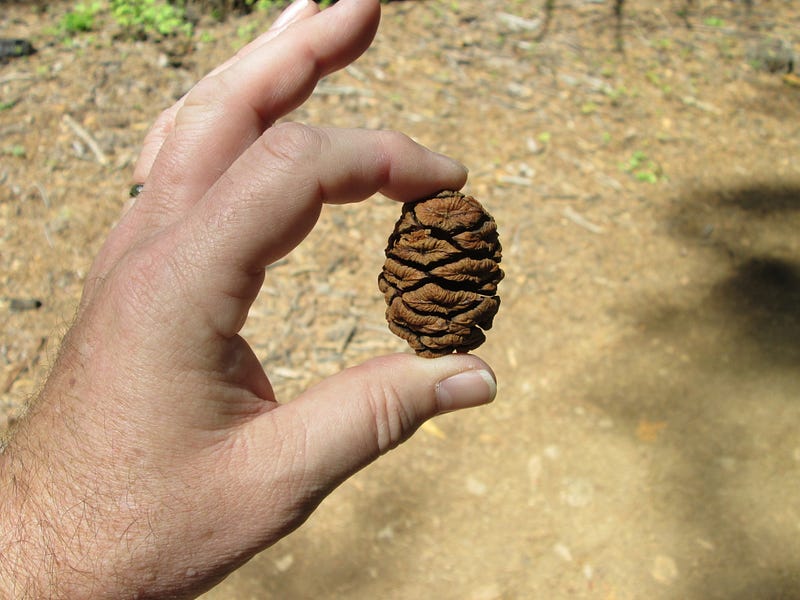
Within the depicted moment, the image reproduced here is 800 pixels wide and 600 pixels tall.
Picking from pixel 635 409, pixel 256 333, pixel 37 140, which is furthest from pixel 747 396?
pixel 37 140

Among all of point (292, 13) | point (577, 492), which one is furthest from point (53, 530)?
point (577, 492)

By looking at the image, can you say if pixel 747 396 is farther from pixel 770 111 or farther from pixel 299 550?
pixel 770 111

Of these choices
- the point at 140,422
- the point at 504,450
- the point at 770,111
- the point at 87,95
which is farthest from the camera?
the point at 770,111

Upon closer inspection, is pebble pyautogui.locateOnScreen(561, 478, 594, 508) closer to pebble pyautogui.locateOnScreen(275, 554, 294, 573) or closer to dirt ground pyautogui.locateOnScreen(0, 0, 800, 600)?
dirt ground pyautogui.locateOnScreen(0, 0, 800, 600)

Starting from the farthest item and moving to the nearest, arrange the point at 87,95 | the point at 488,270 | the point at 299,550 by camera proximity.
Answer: the point at 87,95 → the point at 299,550 → the point at 488,270

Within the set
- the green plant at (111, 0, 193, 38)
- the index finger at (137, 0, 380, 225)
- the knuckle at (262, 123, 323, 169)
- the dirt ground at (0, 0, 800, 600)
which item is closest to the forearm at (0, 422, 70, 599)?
the index finger at (137, 0, 380, 225)

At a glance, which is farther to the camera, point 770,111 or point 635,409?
point 770,111

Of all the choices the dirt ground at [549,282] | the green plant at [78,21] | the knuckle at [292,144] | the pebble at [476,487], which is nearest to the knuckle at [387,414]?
the knuckle at [292,144]
